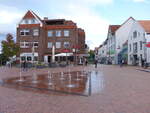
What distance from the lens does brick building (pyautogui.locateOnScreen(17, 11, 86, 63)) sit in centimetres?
4772

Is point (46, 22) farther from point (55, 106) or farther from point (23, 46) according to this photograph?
point (55, 106)

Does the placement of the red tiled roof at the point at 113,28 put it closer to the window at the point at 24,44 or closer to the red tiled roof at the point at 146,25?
the red tiled roof at the point at 146,25

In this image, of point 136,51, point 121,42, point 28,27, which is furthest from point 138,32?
point 28,27

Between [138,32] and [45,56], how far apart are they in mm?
22395

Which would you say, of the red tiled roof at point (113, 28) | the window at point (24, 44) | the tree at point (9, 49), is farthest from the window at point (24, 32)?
the red tiled roof at point (113, 28)

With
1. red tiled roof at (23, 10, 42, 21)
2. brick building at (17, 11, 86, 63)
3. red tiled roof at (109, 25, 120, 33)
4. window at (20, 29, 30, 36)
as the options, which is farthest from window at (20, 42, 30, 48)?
red tiled roof at (109, 25, 120, 33)

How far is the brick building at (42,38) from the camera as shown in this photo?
4772 centimetres

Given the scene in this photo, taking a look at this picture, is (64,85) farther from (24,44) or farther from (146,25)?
(24,44)

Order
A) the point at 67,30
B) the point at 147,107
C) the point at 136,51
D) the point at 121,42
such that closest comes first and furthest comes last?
the point at 147,107 → the point at 136,51 → the point at 67,30 → the point at 121,42

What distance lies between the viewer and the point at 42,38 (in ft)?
157

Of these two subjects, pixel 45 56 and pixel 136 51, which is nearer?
pixel 136 51

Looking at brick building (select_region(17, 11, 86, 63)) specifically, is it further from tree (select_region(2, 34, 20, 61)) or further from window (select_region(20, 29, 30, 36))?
tree (select_region(2, 34, 20, 61))

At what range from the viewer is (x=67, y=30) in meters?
49.4

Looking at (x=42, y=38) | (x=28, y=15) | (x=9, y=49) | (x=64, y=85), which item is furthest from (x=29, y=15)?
(x=64, y=85)
